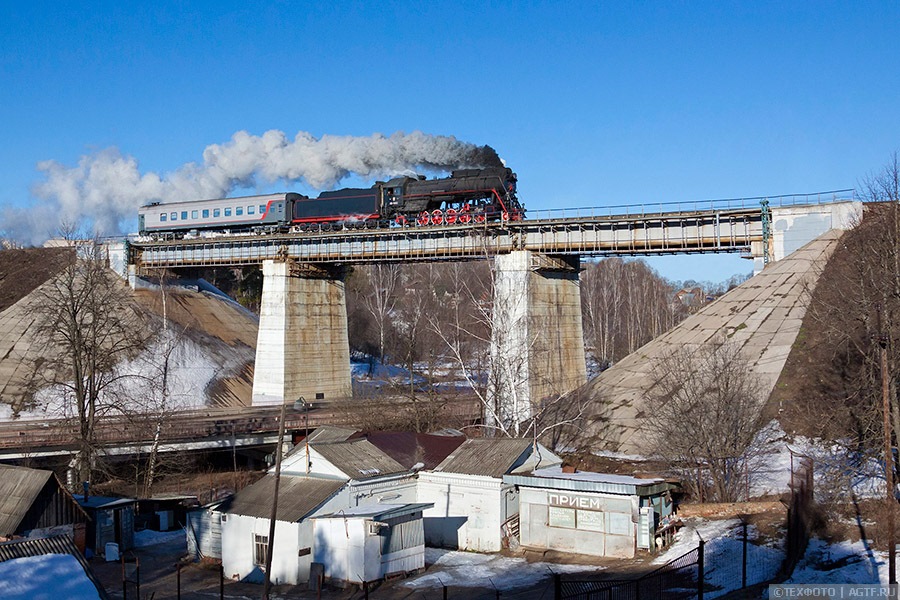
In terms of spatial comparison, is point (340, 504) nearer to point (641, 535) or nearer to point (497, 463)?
point (497, 463)

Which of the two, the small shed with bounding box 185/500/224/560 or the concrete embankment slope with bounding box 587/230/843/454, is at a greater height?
the concrete embankment slope with bounding box 587/230/843/454

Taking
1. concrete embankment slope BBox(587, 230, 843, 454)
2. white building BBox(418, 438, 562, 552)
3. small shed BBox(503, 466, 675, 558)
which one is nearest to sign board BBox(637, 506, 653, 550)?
small shed BBox(503, 466, 675, 558)

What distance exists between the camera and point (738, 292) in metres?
42.0

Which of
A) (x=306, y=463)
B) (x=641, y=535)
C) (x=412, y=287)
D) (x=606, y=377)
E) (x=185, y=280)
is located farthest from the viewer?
(x=412, y=287)

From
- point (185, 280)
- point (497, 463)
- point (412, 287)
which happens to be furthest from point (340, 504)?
point (412, 287)

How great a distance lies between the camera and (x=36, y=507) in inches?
998

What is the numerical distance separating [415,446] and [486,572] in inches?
298

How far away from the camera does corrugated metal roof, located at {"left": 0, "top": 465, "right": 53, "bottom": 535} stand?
24594mm

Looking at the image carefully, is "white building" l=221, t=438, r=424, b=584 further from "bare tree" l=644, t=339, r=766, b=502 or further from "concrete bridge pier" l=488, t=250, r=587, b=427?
"concrete bridge pier" l=488, t=250, r=587, b=427

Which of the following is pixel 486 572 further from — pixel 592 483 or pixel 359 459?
pixel 359 459

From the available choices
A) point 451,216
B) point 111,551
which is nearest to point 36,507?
point 111,551

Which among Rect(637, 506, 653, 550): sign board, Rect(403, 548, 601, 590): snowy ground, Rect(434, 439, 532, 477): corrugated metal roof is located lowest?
Rect(403, 548, 601, 590): snowy ground

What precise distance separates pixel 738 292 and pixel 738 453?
683 inches

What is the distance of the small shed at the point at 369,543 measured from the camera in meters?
23.2
